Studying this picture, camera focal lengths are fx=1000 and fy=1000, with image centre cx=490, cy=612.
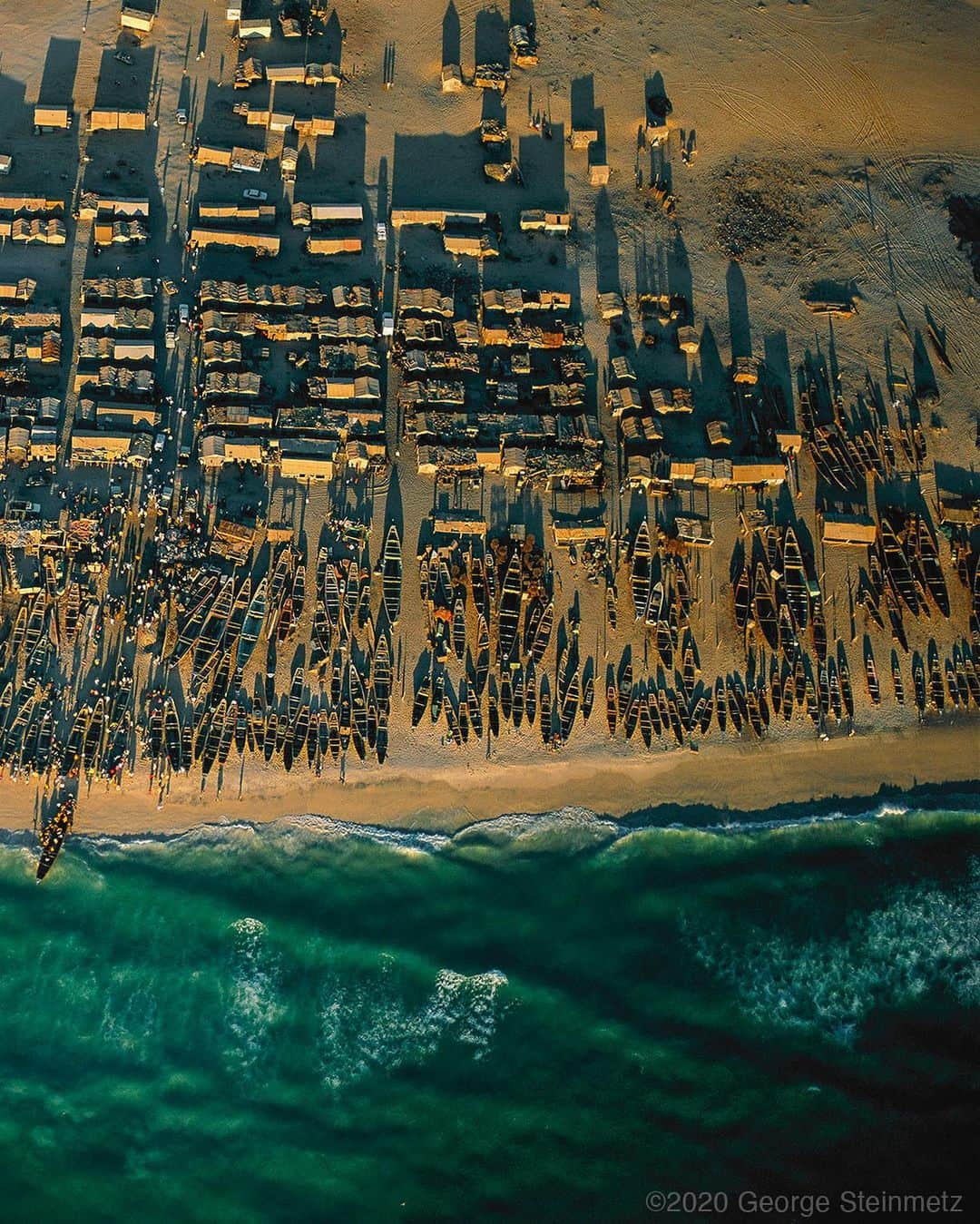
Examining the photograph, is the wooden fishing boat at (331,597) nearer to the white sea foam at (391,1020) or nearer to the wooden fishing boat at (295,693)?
the wooden fishing boat at (295,693)

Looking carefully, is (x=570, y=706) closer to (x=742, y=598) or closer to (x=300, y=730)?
(x=742, y=598)

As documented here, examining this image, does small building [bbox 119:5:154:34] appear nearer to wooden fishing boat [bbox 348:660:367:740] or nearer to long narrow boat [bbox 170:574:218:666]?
long narrow boat [bbox 170:574:218:666]

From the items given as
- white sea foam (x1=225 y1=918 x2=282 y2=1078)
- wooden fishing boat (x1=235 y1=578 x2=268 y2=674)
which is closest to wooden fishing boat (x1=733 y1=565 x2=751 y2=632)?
wooden fishing boat (x1=235 y1=578 x2=268 y2=674)

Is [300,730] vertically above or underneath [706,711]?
underneath

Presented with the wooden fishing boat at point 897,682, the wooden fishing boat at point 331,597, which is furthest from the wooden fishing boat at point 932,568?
the wooden fishing boat at point 331,597

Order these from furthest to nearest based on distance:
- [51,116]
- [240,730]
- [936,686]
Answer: [51,116]
[936,686]
[240,730]

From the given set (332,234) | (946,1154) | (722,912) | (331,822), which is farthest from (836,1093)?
(332,234)

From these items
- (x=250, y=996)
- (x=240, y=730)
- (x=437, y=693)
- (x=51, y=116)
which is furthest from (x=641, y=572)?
(x=51, y=116)
